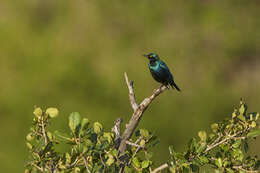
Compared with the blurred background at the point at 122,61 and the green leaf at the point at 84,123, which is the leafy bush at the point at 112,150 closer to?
the green leaf at the point at 84,123

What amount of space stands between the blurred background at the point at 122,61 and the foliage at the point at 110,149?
16376 mm

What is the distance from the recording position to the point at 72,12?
25.5m

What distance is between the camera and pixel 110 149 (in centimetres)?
493

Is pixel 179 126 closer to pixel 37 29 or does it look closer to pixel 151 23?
pixel 151 23

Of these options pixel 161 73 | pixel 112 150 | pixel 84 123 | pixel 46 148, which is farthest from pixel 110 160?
pixel 161 73

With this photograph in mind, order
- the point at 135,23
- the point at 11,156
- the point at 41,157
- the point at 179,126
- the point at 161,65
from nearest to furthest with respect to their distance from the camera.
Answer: the point at 41,157 < the point at 161,65 < the point at 11,156 < the point at 179,126 < the point at 135,23

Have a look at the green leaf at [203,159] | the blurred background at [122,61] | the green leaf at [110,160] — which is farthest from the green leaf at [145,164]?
the blurred background at [122,61]

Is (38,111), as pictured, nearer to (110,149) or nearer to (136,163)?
(110,149)

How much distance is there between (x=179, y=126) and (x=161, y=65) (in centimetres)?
1638

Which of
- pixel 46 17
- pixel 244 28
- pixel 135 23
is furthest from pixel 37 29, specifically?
pixel 244 28

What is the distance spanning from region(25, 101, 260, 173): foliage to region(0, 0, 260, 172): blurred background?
53.7ft

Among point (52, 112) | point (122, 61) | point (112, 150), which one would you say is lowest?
point (112, 150)

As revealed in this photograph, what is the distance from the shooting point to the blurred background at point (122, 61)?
2330cm

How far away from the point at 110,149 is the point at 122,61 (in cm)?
1981
